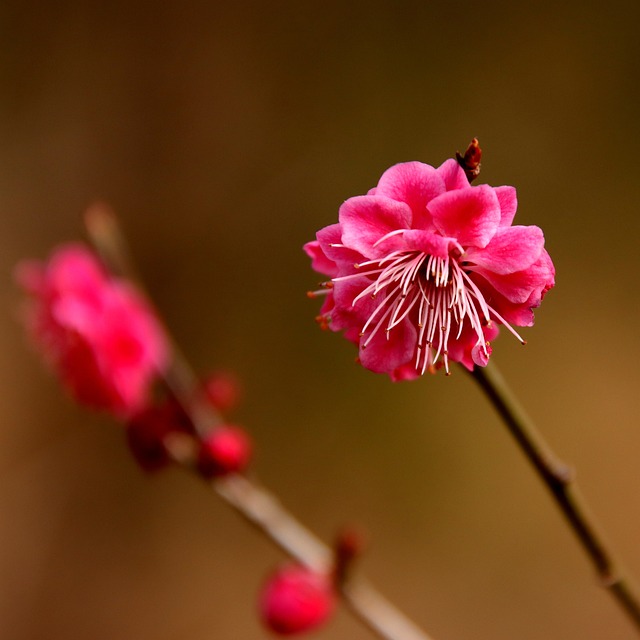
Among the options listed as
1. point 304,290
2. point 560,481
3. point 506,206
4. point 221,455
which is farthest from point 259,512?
point 304,290

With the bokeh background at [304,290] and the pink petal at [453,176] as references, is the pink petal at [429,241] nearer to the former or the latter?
the pink petal at [453,176]

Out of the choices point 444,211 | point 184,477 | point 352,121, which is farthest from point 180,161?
point 444,211

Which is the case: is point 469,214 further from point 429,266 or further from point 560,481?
point 560,481

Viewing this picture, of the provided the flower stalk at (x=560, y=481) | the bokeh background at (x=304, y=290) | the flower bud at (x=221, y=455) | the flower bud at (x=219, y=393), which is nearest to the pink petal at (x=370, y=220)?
the flower stalk at (x=560, y=481)

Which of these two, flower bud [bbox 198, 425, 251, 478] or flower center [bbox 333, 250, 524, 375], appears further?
flower bud [bbox 198, 425, 251, 478]


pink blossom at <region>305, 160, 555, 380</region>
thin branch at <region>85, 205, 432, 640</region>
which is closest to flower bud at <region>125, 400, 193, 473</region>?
thin branch at <region>85, 205, 432, 640</region>

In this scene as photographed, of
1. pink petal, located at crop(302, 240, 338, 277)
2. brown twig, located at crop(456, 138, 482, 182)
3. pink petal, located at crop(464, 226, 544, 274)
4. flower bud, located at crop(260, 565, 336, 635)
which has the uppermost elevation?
brown twig, located at crop(456, 138, 482, 182)

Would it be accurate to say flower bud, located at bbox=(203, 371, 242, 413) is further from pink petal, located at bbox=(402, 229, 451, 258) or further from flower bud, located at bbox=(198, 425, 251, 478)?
pink petal, located at bbox=(402, 229, 451, 258)
